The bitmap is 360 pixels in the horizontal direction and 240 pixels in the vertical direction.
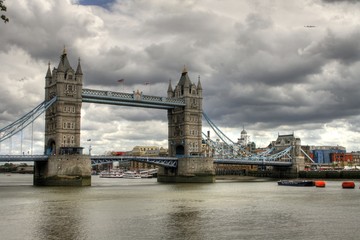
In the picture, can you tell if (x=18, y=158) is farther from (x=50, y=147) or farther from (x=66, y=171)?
(x=50, y=147)

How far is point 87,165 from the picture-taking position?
83.8 metres

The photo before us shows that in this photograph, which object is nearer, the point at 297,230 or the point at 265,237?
the point at 265,237

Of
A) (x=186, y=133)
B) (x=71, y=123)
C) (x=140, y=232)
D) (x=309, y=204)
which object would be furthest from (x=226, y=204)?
(x=186, y=133)

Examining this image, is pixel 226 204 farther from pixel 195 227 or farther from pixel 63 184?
pixel 63 184

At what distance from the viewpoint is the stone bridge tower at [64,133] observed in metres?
81.4

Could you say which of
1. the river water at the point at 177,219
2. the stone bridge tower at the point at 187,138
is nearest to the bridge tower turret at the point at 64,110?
the stone bridge tower at the point at 187,138

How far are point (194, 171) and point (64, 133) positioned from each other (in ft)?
94.6

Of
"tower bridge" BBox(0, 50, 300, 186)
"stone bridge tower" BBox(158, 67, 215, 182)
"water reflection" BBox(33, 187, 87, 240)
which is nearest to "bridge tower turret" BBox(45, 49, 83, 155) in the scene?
"tower bridge" BBox(0, 50, 300, 186)

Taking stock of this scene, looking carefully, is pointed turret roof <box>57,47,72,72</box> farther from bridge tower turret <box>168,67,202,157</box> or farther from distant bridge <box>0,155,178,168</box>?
bridge tower turret <box>168,67,202,157</box>

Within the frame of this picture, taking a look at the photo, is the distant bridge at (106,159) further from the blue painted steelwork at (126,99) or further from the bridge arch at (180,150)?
the blue painted steelwork at (126,99)

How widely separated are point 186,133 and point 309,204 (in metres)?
57.1

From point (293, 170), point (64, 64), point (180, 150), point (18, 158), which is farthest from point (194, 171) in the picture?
point (293, 170)

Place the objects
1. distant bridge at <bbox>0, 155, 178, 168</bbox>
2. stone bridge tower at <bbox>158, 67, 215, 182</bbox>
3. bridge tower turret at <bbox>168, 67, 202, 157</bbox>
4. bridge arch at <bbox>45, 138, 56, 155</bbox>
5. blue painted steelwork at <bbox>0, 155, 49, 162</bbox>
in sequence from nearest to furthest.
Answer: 1. blue painted steelwork at <bbox>0, 155, 49, 162</bbox>
2. distant bridge at <bbox>0, 155, 178, 168</bbox>
3. bridge arch at <bbox>45, 138, 56, 155</bbox>
4. stone bridge tower at <bbox>158, 67, 215, 182</bbox>
5. bridge tower turret at <bbox>168, 67, 202, 157</bbox>

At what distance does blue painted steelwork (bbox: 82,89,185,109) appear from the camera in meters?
90.9
